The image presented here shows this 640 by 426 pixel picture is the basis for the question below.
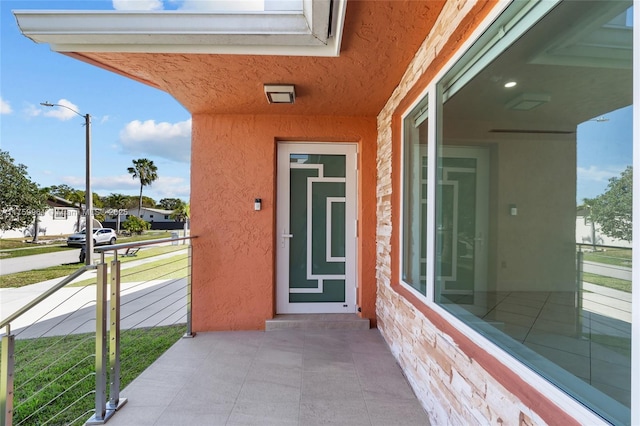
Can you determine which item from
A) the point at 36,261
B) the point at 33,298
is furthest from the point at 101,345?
the point at 36,261

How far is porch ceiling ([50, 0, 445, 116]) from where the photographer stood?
1.91 metres

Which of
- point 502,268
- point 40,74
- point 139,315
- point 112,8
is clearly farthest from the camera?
point 40,74

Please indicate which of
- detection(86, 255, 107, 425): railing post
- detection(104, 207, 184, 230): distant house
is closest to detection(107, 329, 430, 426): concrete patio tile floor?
detection(86, 255, 107, 425): railing post

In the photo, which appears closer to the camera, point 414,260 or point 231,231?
point 414,260

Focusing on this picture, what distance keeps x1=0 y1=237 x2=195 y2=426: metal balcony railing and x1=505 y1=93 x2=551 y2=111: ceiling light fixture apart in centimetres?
374

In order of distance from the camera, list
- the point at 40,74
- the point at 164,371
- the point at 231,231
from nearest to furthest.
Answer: the point at 164,371 → the point at 231,231 → the point at 40,74

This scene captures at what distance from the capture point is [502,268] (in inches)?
177

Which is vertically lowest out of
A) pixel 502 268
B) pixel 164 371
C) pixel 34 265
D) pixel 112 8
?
pixel 34 265

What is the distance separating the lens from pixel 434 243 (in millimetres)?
2248

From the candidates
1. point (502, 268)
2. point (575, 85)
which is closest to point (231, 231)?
point (575, 85)

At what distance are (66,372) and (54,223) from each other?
1059 inches

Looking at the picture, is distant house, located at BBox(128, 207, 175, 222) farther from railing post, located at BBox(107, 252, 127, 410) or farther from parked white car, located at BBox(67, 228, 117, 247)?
railing post, located at BBox(107, 252, 127, 410)

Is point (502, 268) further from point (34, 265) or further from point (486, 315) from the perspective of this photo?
point (34, 265)

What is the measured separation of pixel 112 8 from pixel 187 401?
9.51ft
